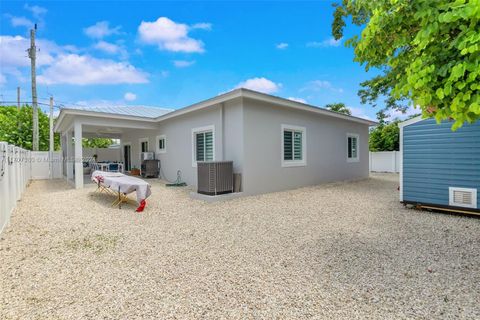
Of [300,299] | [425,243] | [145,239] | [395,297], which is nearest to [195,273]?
[300,299]

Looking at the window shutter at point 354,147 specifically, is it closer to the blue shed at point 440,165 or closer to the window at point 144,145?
the blue shed at point 440,165

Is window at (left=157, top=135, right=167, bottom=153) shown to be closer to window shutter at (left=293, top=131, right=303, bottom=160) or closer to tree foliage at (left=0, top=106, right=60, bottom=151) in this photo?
window shutter at (left=293, top=131, right=303, bottom=160)

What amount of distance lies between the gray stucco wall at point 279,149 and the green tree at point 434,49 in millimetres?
5003

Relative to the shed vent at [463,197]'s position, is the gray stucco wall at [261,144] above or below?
above

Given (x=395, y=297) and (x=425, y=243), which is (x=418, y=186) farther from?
(x=395, y=297)

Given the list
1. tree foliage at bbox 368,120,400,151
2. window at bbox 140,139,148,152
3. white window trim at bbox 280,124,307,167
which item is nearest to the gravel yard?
white window trim at bbox 280,124,307,167

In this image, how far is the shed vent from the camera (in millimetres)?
5066

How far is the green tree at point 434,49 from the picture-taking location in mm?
1878

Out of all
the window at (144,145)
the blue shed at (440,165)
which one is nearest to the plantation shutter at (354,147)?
the blue shed at (440,165)

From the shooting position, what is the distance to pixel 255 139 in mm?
7848

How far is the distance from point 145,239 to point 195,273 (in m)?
1.57

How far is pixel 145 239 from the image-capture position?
409 cm

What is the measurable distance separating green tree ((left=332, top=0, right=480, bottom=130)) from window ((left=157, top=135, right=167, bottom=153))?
392 inches

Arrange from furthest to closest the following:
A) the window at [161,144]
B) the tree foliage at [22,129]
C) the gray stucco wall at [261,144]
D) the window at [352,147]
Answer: the tree foliage at [22,129] → the window at [352,147] → the window at [161,144] → the gray stucco wall at [261,144]
